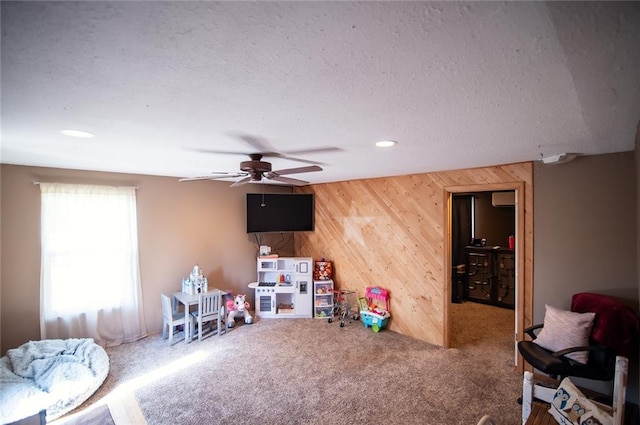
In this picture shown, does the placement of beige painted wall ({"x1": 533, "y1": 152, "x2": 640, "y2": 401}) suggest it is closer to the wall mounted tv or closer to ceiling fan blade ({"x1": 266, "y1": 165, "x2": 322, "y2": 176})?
ceiling fan blade ({"x1": 266, "y1": 165, "x2": 322, "y2": 176})

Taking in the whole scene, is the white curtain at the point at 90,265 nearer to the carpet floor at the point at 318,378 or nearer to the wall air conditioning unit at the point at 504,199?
the carpet floor at the point at 318,378

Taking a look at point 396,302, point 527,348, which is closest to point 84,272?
point 396,302

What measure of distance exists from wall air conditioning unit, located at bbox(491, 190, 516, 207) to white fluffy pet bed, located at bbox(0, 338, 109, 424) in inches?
243

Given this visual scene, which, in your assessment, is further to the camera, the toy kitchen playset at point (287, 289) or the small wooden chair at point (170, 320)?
the toy kitchen playset at point (287, 289)

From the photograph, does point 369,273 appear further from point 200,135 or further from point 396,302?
point 200,135

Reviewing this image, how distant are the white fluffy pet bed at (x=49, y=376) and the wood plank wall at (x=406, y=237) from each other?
335 cm

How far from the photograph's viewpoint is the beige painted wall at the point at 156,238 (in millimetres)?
3119

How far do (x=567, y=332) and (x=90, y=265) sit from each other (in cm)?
505

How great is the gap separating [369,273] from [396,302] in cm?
58

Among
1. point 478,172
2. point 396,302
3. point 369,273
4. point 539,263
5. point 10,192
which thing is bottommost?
point 396,302

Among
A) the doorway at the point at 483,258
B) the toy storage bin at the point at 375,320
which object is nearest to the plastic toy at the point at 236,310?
the toy storage bin at the point at 375,320

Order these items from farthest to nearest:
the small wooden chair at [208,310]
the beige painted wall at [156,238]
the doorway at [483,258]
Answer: the doorway at [483,258] < the small wooden chair at [208,310] < the beige painted wall at [156,238]

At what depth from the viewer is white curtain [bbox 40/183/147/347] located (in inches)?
130

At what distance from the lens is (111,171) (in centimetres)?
369
